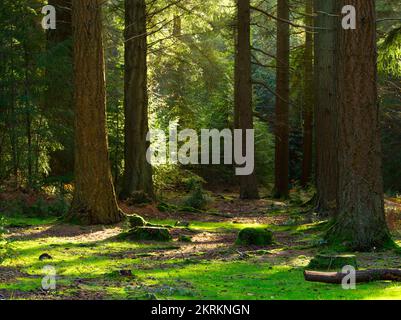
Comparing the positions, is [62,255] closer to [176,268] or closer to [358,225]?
[176,268]

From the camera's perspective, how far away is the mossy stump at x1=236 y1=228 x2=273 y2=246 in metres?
13.0

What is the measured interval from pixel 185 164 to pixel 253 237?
17379 millimetres

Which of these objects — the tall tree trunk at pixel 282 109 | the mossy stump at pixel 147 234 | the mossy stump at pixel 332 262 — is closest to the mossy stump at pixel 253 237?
the mossy stump at pixel 147 234

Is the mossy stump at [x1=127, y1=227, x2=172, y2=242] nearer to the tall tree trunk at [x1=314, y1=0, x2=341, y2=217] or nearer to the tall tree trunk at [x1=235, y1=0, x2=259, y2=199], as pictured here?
the tall tree trunk at [x1=314, y1=0, x2=341, y2=217]

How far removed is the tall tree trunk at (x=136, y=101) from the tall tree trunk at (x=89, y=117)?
176 inches

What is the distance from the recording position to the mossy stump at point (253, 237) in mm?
13031

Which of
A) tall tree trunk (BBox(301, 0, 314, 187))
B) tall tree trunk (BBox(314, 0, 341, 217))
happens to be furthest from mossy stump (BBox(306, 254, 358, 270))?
tall tree trunk (BBox(301, 0, 314, 187))

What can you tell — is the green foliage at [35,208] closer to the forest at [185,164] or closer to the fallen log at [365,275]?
the forest at [185,164]

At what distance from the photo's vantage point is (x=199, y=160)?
31922 millimetres

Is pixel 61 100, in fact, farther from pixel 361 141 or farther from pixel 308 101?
pixel 308 101

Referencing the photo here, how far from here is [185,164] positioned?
1195 inches

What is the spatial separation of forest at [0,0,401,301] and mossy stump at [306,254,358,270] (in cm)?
2
